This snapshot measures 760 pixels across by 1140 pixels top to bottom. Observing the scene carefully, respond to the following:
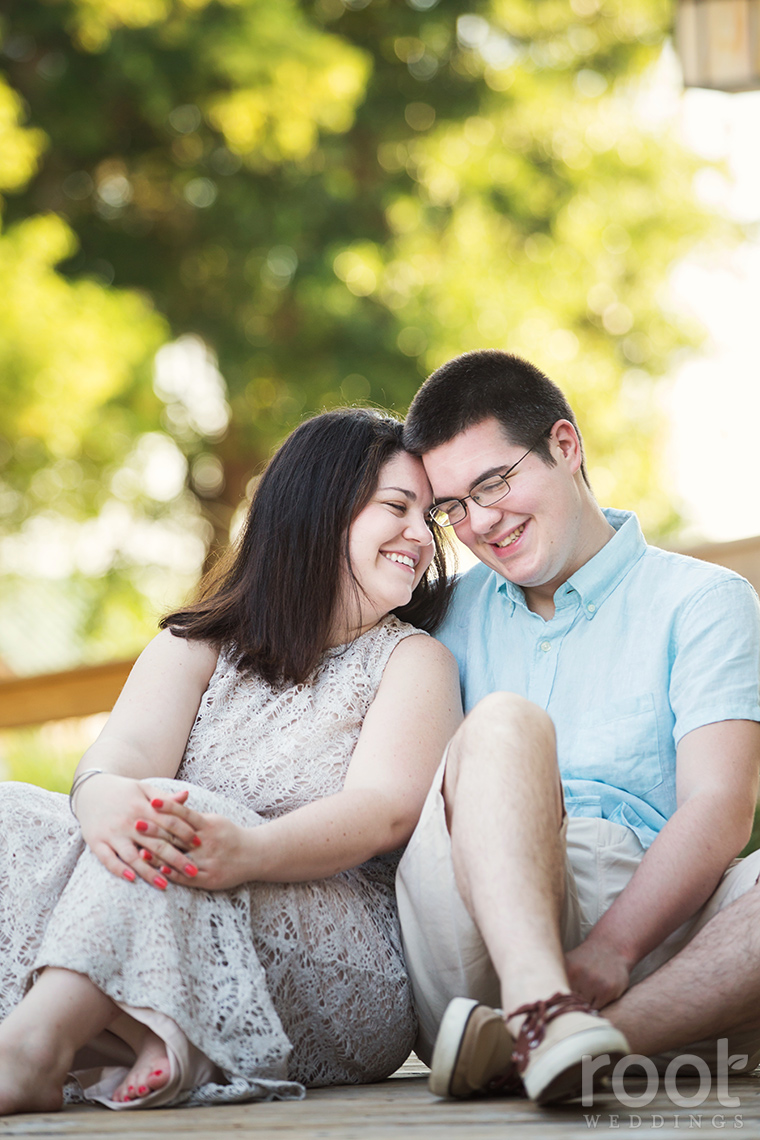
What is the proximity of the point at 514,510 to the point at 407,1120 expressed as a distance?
3.84 feet

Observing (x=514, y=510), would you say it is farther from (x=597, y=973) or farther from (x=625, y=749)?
(x=597, y=973)

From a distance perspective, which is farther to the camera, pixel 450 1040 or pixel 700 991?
pixel 700 991

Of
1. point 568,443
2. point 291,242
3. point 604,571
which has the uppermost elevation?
point 291,242

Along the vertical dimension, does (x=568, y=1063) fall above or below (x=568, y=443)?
below

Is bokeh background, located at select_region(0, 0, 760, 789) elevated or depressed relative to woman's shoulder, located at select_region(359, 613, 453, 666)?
elevated

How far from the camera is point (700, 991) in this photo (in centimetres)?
175

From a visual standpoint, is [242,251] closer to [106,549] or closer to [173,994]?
[106,549]

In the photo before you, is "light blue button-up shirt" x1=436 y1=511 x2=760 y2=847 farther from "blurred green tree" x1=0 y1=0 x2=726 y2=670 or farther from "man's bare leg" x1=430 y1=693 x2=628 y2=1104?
"blurred green tree" x1=0 y1=0 x2=726 y2=670

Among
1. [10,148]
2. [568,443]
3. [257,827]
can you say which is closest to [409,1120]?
[257,827]

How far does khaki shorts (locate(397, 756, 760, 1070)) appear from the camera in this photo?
1808 mm

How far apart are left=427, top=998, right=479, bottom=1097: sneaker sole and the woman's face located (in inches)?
35.3

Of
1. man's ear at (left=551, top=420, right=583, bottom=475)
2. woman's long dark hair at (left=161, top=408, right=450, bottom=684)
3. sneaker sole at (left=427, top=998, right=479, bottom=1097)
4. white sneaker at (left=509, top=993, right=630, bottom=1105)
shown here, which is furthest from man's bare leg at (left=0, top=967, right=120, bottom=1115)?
man's ear at (left=551, top=420, right=583, bottom=475)

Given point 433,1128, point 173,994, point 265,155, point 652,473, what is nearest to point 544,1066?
point 433,1128

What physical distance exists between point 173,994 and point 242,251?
7255 millimetres
